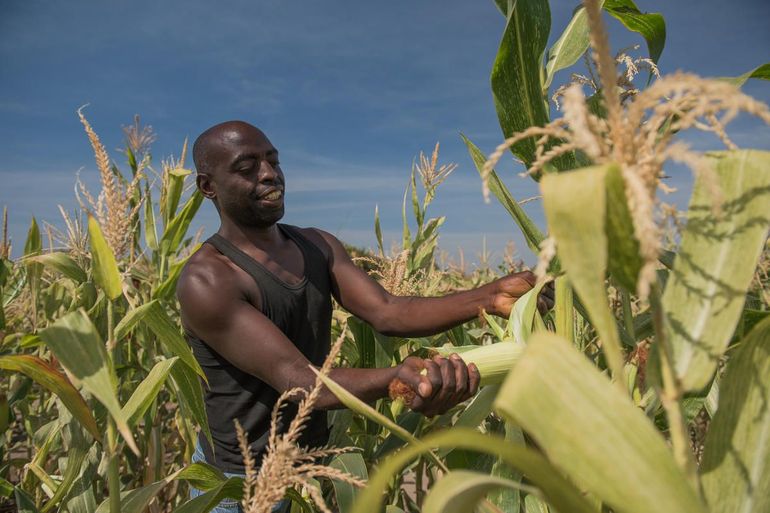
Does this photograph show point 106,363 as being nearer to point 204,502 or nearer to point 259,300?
point 204,502

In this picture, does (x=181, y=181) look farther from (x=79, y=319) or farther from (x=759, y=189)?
(x=759, y=189)

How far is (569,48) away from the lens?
3.97 feet

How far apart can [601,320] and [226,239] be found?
1866mm

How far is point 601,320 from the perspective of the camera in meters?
0.48

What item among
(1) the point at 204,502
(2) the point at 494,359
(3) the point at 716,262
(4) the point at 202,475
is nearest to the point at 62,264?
(4) the point at 202,475

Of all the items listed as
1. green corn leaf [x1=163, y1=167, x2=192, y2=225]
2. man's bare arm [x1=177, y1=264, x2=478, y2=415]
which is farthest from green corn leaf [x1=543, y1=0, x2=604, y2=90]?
green corn leaf [x1=163, y1=167, x2=192, y2=225]

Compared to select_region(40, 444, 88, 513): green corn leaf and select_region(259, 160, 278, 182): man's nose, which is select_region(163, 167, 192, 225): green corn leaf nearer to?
select_region(259, 160, 278, 182): man's nose

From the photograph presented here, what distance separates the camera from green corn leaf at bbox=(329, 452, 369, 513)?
141 centimetres

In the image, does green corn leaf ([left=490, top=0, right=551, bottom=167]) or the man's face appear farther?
the man's face

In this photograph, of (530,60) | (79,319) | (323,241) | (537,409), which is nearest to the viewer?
(537,409)

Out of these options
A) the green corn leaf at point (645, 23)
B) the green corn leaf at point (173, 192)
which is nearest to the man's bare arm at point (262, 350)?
the green corn leaf at point (173, 192)

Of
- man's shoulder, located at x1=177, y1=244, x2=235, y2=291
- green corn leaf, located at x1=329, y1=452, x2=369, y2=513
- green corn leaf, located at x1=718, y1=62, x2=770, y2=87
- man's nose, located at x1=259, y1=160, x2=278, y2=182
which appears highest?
green corn leaf, located at x1=718, y1=62, x2=770, y2=87

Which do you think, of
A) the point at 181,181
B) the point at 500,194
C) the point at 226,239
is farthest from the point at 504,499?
the point at 181,181

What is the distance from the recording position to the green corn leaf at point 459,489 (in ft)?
1.66
